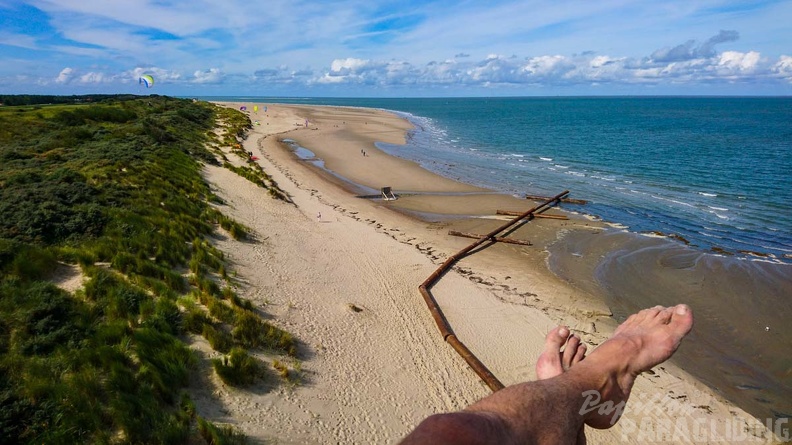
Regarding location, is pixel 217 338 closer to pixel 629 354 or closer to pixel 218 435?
pixel 218 435

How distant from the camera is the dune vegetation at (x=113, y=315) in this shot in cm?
450

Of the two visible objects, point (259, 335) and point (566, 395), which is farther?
point (259, 335)

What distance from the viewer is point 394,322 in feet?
30.5

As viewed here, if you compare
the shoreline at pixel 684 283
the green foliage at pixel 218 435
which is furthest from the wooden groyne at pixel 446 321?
the green foliage at pixel 218 435

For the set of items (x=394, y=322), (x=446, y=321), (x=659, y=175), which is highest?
(x=394, y=322)

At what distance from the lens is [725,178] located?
2789 cm

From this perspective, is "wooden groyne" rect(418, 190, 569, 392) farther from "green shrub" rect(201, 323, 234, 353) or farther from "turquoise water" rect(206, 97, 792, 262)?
"turquoise water" rect(206, 97, 792, 262)

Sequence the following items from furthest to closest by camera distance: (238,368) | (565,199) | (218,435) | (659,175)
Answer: (659,175) < (565,199) < (238,368) < (218,435)

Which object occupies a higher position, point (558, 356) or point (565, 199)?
point (558, 356)

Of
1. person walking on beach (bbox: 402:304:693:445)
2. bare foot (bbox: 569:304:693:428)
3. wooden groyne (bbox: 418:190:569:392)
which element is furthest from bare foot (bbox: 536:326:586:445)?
wooden groyne (bbox: 418:190:569:392)

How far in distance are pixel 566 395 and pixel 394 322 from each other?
6.85m

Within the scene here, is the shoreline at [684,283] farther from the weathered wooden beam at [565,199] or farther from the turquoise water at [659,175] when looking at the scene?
the turquoise water at [659,175]

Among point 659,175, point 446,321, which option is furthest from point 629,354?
point 659,175

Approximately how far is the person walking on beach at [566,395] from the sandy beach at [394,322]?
356cm
